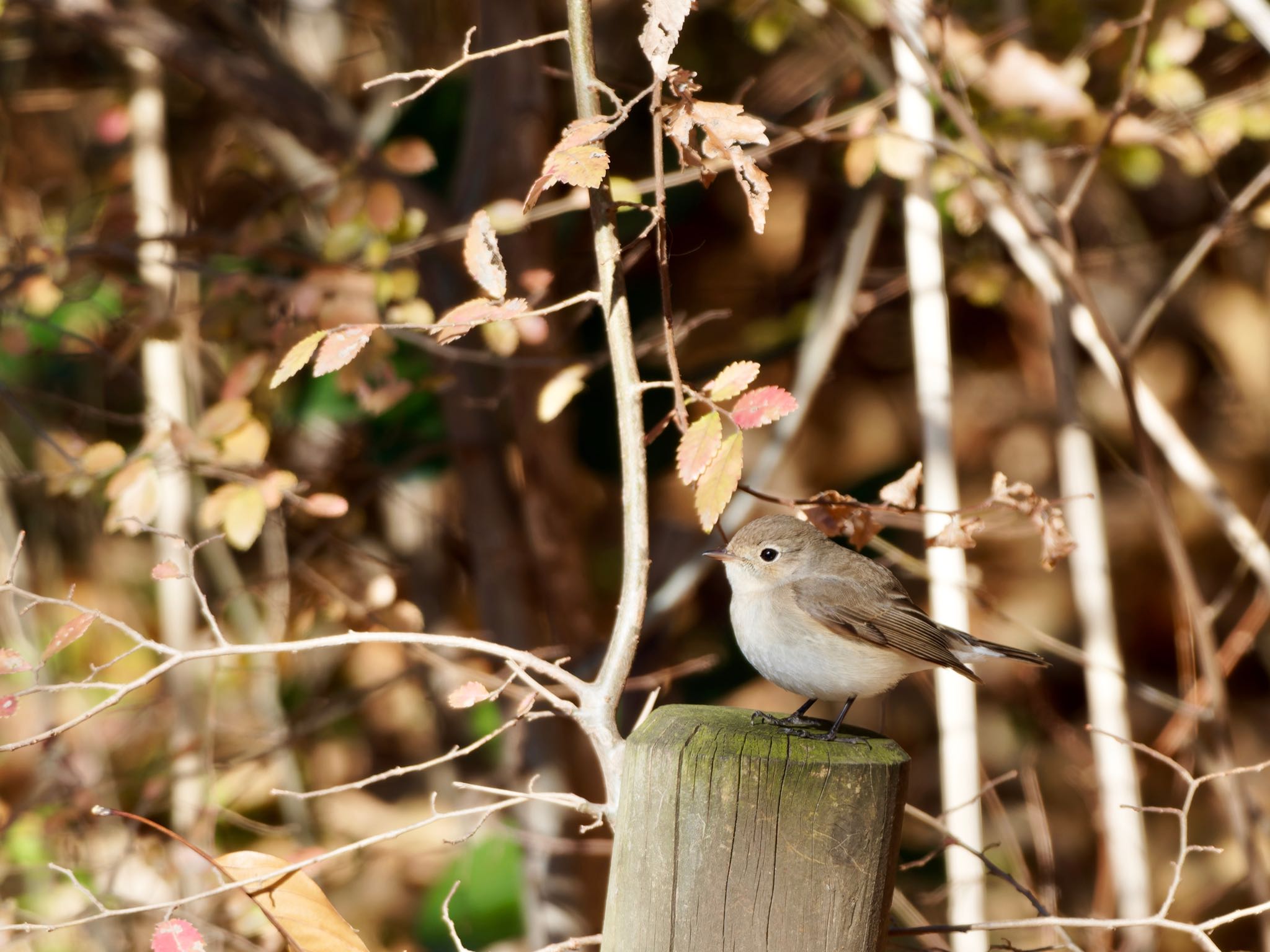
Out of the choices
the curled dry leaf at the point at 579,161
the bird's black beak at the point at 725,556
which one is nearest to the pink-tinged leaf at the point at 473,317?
the curled dry leaf at the point at 579,161

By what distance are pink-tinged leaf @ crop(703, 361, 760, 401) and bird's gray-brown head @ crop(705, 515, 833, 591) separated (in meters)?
0.74

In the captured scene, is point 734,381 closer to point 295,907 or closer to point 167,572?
point 167,572

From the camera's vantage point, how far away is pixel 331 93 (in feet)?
13.8

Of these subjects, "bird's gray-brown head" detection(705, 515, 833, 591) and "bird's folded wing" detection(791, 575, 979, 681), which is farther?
"bird's gray-brown head" detection(705, 515, 833, 591)

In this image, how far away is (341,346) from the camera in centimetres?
173

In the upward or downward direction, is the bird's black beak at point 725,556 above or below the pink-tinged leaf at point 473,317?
below

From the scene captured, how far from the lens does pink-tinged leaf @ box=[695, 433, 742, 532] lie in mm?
1602

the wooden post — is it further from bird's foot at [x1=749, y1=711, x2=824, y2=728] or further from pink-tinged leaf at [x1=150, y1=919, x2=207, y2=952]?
pink-tinged leaf at [x1=150, y1=919, x2=207, y2=952]

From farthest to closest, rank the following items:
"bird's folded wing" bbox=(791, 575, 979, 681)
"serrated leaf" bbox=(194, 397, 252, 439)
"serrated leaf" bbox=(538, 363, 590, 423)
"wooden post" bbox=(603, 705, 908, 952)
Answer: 1. "serrated leaf" bbox=(194, 397, 252, 439)
2. "serrated leaf" bbox=(538, 363, 590, 423)
3. "bird's folded wing" bbox=(791, 575, 979, 681)
4. "wooden post" bbox=(603, 705, 908, 952)

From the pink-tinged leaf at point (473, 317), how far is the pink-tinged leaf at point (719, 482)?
13.8 inches

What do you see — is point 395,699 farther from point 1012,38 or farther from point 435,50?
point 1012,38

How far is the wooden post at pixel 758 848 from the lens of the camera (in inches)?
57.9

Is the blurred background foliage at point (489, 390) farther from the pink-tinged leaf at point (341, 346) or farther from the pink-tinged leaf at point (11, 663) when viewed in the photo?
the pink-tinged leaf at point (11, 663)

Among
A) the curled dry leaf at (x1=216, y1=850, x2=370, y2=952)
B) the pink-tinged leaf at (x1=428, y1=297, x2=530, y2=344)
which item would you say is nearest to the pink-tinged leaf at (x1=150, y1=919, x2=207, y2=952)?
the curled dry leaf at (x1=216, y1=850, x2=370, y2=952)
